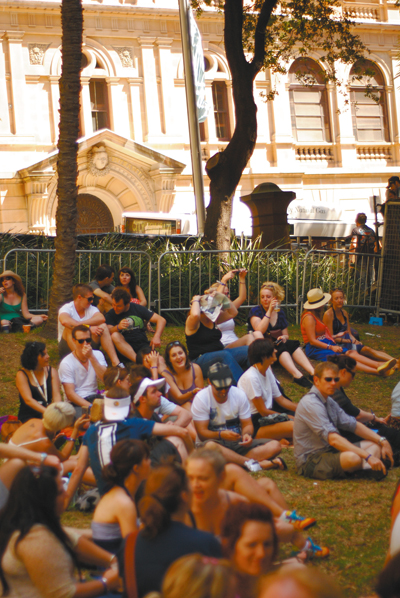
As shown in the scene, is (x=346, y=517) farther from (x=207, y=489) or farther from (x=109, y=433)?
(x=109, y=433)

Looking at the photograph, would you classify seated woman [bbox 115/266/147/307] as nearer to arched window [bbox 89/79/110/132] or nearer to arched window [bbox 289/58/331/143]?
arched window [bbox 89/79/110/132]

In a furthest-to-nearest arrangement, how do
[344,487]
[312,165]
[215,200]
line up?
1. [312,165]
2. [215,200]
3. [344,487]

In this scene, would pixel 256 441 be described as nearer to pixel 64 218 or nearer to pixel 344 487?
pixel 344 487

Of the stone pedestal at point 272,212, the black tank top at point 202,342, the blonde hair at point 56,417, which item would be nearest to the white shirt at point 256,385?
the black tank top at point 202,342

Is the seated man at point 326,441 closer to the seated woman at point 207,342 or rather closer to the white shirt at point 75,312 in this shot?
the seated woman at point 207,342

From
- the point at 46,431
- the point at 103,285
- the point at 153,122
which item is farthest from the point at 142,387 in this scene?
the point at 153,122

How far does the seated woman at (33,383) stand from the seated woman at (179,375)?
3.75 feet

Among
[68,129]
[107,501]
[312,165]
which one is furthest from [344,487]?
[312,165]

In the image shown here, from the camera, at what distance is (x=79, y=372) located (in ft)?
22.9

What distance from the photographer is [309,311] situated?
30.9 ft

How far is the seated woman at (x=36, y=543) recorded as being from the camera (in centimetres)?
313

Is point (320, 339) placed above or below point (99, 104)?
below

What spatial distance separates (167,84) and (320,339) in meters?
19.7

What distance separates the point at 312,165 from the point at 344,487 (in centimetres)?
2469
